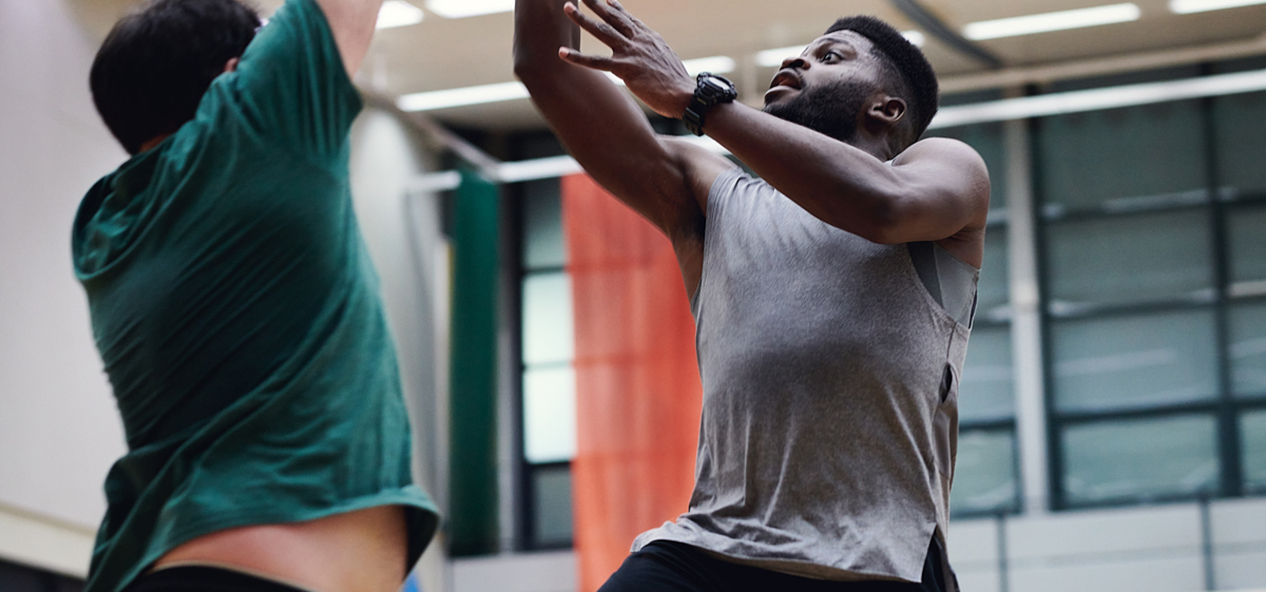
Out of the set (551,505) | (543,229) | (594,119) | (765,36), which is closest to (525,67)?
(594,119)

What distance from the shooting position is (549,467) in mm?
11703

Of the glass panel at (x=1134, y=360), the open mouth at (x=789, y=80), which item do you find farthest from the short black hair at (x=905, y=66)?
the glass panel at (x=1134, y=360)

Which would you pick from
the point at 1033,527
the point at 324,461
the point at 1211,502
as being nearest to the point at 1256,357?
the point at 1211,502

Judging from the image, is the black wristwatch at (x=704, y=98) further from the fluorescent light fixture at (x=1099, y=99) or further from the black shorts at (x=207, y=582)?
the fluorescent light fixture at (x=1099, y=99)

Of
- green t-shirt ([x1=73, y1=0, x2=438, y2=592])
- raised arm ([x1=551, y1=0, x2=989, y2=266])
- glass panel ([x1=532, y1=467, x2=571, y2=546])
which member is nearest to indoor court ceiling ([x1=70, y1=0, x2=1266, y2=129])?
glass panel ([x1=532, y1=467, x2=571, y2=546])

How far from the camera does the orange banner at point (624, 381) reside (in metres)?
8.92

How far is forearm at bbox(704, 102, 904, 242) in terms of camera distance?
1661 mm

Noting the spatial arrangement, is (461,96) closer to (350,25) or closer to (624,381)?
(624,381)

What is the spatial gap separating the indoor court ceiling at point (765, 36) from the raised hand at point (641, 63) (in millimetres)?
7022

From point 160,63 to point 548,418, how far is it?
10.2 metres

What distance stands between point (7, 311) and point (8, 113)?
991 mm

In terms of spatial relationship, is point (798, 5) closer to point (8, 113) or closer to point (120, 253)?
point (8, 113)

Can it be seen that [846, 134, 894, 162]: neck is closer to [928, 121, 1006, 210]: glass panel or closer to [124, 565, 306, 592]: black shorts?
[124, 565, 306, 592]: black shorts

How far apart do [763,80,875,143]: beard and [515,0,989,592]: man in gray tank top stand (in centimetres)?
19
